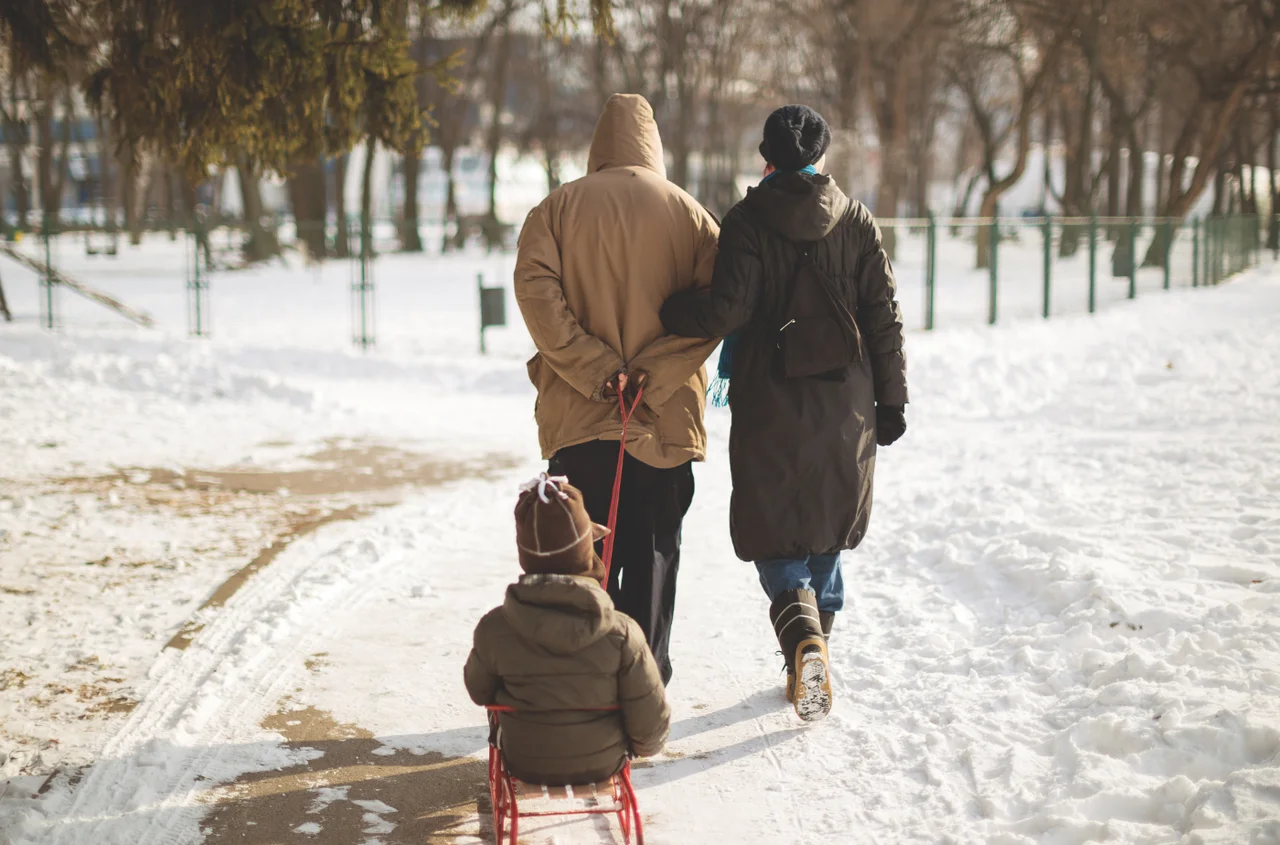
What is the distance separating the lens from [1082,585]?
18.1ft

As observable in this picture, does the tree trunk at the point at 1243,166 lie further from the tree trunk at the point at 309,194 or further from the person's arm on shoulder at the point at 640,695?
the person's arm on shoulder at the point at 640,695

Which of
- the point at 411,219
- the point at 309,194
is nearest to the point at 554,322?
the point at 309,194

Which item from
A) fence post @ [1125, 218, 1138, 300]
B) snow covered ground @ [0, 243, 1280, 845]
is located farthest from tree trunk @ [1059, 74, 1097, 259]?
snow covered ground @ [0, 243, 1280, 845]

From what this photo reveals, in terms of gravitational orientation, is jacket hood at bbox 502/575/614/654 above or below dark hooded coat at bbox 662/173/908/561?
below

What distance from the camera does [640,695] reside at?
11.1 feet

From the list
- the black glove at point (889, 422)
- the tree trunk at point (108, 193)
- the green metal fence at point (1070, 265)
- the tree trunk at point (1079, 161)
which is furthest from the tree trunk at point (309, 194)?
the black glove at point (889, 422)

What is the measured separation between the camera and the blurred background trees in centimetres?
664

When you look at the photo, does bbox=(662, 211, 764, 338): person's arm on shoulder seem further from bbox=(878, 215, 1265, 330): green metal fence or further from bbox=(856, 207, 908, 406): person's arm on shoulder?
bbox=(878, 215, 1265, 330): green metal fence

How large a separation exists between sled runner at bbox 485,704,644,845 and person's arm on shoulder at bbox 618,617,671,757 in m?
0.15

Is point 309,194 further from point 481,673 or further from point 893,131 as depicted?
point 481,673

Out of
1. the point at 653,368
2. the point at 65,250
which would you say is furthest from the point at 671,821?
the point at 65,250

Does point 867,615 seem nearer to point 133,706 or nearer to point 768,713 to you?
point 768,713

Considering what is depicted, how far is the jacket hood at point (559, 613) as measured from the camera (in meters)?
3.28

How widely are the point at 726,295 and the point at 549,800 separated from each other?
1689 mm
